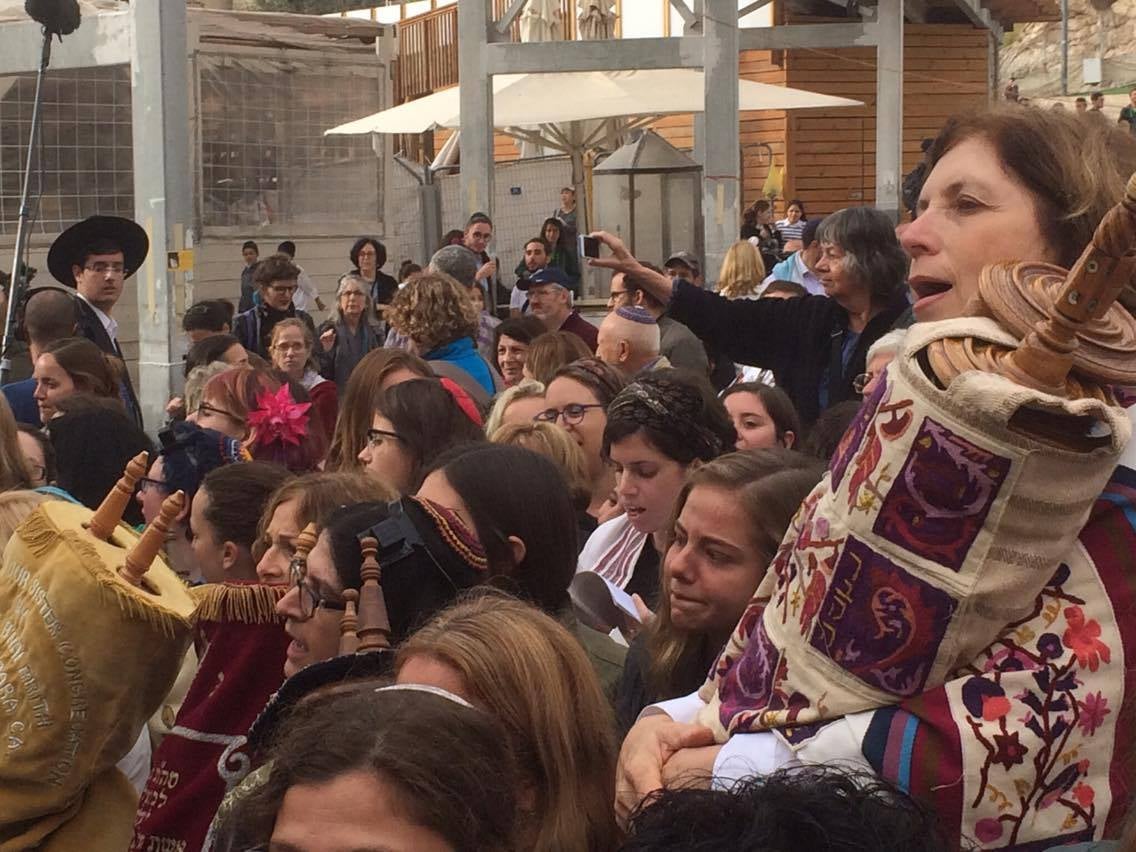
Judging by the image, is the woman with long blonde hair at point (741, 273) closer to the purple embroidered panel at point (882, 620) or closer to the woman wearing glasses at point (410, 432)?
the woman wearing glasses at point (410, 432)

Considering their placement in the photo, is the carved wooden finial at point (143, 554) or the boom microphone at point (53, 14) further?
the boom microphone at point (53, 14)

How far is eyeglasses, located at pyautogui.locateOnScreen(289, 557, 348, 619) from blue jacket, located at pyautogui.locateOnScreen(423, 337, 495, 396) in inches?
179

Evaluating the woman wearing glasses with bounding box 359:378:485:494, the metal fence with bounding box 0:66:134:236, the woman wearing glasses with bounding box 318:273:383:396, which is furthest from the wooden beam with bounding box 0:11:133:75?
the woman wearing glasses with bounding box 359:378:485:494

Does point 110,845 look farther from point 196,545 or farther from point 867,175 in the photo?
point 867,175

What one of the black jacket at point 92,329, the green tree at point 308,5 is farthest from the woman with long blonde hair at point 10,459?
the green tree at point 308,5

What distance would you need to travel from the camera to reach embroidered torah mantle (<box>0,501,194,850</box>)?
2.89 meters

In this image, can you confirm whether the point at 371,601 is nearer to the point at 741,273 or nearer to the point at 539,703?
the point at 539,703

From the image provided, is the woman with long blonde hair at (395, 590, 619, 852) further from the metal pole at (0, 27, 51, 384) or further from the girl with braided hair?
the metal pole at (0, 27, 51, 384)

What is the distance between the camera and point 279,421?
5391 millimetres

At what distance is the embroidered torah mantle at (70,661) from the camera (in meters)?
2.89

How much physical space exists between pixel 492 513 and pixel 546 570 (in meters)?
0.17

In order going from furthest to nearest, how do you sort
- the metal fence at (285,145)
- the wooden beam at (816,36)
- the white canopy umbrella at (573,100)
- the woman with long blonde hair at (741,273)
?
the metal fence at (285,145) < the wooden beam at (816,36) < the white canopy umbrella at (573,100) < the woman with long blonde hair at (741,273)

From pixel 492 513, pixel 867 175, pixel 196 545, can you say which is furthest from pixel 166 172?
pixel 867 175

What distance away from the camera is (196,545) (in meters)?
4.09
